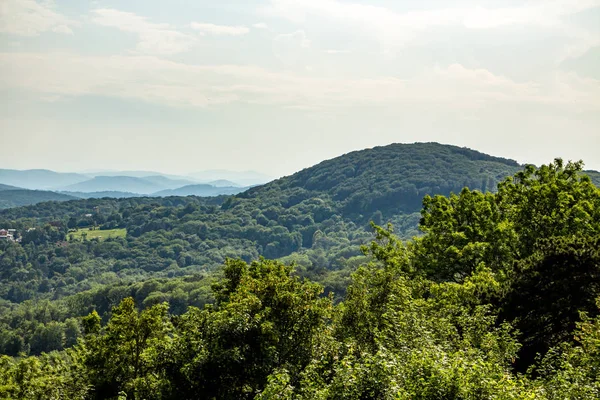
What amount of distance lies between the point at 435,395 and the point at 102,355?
16.7 metres

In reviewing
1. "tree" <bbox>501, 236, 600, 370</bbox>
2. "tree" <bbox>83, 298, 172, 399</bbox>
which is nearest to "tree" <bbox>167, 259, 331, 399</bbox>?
"tree" <bbox>83, 298, 172, 399</bbox>

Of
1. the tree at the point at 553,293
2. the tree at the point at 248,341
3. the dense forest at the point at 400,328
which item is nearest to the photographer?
the dense forest at the point at 400,328

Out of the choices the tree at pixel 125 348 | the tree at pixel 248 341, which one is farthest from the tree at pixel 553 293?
the tree at pixel 125 348

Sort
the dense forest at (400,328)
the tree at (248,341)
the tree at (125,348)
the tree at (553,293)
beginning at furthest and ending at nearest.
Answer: the tree at (553,293), the tree at (125,348), the tree at (248,341), the dense forest at (400,328)

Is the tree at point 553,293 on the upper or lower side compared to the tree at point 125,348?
upper

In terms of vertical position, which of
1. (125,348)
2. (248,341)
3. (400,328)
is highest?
(400,328)

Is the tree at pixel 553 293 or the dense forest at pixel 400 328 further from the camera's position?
the tree at pixel 553 293

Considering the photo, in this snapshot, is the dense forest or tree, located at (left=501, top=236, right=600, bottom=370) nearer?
the dense forest

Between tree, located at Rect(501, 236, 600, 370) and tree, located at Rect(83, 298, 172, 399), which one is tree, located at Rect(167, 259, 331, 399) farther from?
tree, located at Rect(501, 236, 600, 370)

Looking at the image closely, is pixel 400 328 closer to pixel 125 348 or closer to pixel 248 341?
pixel 248 341

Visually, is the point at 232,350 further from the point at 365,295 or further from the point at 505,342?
the point at 505,342

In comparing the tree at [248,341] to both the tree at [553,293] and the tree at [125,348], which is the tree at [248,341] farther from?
the tree at [553,293]

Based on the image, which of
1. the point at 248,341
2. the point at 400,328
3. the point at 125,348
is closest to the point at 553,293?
the point at 400,328

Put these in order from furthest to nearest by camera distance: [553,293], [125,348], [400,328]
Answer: [553,293]
[125,348]
[400,328]
